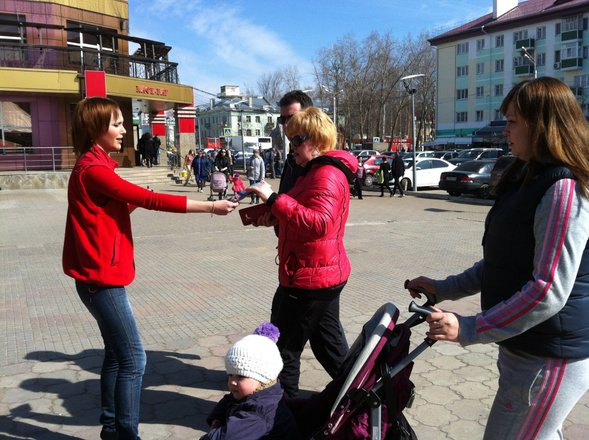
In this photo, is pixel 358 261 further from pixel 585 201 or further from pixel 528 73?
pixel 528 73

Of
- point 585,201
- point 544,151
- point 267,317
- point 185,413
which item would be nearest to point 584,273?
point 585,201

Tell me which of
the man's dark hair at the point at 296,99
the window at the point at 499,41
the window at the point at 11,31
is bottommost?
the man's dark hair at the point at 296,99

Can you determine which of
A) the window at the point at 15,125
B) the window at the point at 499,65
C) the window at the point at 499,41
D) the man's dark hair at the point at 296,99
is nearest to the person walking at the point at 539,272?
the man's dark hair at the point at 296,99

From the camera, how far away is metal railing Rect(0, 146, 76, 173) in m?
24.6

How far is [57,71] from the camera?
23969 millimetres

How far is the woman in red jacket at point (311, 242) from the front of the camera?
114 inches

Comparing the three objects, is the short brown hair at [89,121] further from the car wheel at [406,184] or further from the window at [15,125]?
the window at [15,125]

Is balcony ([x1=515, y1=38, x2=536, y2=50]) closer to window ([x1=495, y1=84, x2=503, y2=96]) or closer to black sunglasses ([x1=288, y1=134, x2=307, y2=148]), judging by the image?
window ([x1=495, y1=84, x2=503, y2=96])

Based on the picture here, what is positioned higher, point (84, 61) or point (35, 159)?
point (84, 61)

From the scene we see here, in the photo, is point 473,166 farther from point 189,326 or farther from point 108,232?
point 108,232

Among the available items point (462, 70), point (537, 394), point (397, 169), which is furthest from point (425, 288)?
point (462, 70)

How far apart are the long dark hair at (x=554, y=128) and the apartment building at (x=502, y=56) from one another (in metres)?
56.3

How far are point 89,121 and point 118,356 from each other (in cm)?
126

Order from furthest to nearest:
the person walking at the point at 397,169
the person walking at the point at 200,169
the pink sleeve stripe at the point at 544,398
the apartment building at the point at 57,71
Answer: the apartment building at the point at 57,71 → the person walking at the point at 200,169 → the person walking at the point at 397,169 → the pink sleeve stripe at the point at 544,398
